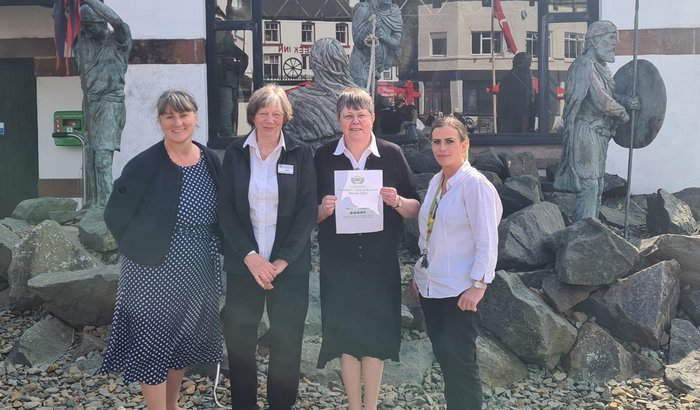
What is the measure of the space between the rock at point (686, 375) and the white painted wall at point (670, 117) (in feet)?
16.2

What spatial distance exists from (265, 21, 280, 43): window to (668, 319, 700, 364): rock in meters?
6.45

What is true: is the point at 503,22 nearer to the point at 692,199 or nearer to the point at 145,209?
the point at 692,199

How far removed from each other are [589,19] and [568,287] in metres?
5.64

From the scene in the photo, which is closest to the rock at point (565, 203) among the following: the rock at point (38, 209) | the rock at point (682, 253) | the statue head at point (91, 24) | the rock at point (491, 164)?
the rock at point (491, 164)

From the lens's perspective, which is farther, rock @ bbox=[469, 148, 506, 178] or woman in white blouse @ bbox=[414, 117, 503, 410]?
rock @ bbox=[469, 148, 506, 178]

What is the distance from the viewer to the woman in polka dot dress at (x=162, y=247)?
356 centimetres

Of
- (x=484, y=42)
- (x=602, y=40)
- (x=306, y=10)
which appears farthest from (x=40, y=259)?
(x=484, y=42)

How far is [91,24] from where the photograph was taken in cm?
699

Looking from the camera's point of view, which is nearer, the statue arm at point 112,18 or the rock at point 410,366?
the rock at point 410,366

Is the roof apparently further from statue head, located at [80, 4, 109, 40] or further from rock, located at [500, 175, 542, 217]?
rock, located at [500, 175, 542, 217]

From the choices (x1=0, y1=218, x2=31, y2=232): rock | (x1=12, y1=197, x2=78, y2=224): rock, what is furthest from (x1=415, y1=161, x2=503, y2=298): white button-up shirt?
(x1=12, y1=197, x2=78, y2=224): rock

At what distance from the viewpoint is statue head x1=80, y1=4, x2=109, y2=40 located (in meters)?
6.81

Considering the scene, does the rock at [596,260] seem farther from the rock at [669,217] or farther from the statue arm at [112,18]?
the statue arm at [112,18]

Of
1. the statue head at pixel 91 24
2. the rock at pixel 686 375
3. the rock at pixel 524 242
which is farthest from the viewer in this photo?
the statue head at pixel 91 24
